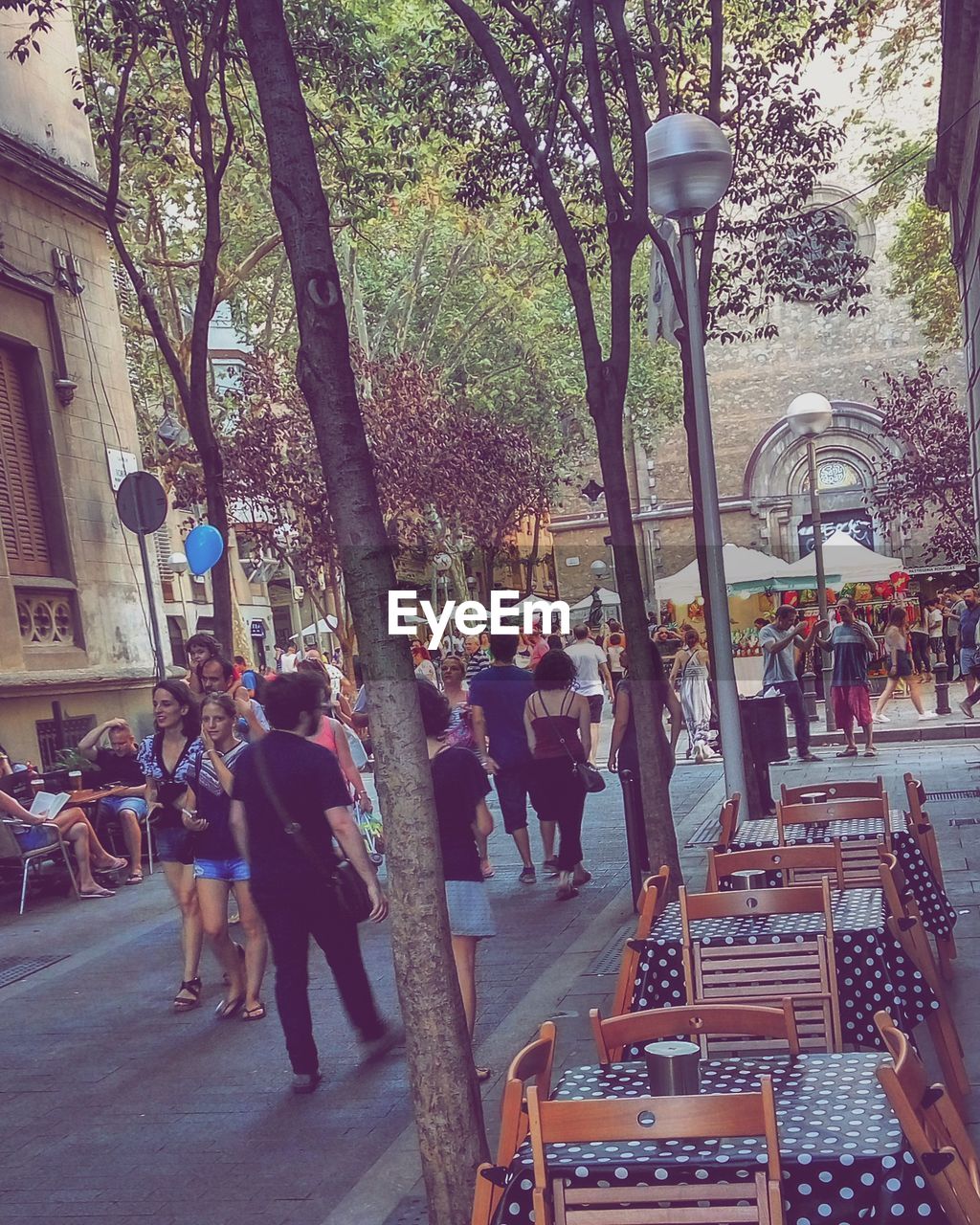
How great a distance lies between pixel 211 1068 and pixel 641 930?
9.06 ft

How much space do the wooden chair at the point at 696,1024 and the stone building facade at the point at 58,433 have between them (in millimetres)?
10863

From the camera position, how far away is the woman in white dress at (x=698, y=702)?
1889cm

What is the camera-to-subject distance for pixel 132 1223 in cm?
504

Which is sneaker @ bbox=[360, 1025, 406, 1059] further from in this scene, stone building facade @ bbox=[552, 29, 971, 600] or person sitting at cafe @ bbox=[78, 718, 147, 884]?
stone building facade @ bbox=[552, 29, 971, 600]

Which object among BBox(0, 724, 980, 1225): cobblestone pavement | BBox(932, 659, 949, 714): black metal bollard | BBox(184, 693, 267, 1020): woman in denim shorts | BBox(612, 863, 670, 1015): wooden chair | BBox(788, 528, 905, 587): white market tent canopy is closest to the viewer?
BBox(612, 863, 670, 1015): wooden chair

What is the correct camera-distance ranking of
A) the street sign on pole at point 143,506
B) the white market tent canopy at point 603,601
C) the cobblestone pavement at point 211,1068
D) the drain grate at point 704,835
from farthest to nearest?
the white market tent canopy at point 603,601, the street sign on pole at point 143,506, the drain grate at point 704,835, the cobblestone pavement at point 211,1068

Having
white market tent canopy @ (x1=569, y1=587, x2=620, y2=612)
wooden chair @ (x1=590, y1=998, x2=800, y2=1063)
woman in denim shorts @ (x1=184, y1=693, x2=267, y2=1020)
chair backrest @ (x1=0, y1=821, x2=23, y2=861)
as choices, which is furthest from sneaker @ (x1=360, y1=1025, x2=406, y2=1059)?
white market tent canopy @ (x1=569, y1=587, x2=620, y2=612)

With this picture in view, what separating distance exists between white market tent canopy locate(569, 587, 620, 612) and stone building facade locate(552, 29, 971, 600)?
3680 millimetres

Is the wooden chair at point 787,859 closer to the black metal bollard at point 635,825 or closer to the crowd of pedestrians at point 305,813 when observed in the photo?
the crowd of pedestrians at point 305,813

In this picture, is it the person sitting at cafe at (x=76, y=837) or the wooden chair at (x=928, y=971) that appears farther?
the person sitting at cafe at (x=76, y=837)

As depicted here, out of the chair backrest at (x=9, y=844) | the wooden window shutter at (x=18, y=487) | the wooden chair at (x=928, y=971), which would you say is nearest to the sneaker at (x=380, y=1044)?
the wooden chair at (x=928, y=971)

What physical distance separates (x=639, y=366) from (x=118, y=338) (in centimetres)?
2283

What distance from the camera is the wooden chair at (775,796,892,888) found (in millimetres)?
6422

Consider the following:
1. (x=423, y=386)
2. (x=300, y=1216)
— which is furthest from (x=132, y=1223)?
(x=423, y=386)
